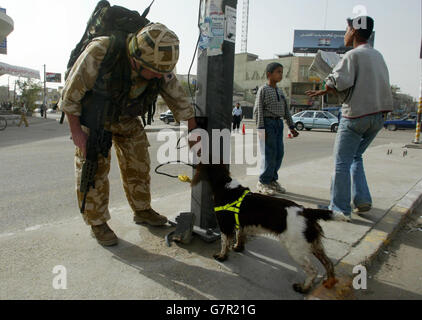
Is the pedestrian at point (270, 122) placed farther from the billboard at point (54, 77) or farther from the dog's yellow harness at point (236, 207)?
the billboard at point (54, 77)

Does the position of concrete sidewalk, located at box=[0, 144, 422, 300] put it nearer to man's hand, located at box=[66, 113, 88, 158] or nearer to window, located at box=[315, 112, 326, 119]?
man's hand, located at box=[66, 113, 88, 158]

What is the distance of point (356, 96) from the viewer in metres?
3.12

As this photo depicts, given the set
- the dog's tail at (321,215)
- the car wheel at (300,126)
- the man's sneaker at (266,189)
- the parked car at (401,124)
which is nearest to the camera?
the dog's tail at (321,215)

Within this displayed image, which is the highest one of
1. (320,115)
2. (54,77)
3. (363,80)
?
(54,77)

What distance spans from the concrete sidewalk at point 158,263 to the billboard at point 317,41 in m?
59.0

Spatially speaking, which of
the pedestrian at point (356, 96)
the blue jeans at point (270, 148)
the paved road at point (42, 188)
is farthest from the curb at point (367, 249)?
the paved road at point (42, 188)

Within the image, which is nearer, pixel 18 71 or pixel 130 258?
pixel 130 258

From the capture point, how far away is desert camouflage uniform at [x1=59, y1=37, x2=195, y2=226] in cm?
230

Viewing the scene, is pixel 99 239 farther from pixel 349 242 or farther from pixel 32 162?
pixel 32 162

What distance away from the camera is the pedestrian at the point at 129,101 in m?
2.23

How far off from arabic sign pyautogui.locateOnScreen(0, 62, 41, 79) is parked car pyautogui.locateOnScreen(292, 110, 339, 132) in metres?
25.4

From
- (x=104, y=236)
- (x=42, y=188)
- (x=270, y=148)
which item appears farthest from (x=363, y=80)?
Result: (x=42, y=188)

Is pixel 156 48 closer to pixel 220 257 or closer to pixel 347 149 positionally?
pixel 220 257

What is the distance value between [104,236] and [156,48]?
1.58m
